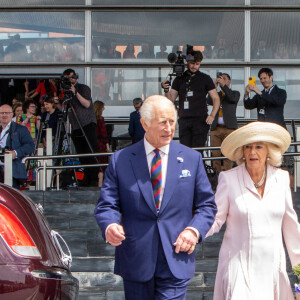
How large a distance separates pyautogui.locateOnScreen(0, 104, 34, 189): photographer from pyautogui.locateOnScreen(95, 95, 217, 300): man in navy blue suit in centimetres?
585

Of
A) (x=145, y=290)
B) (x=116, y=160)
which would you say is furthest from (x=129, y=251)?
(x=116, y=160)

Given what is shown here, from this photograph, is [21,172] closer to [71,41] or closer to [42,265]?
[71,41]

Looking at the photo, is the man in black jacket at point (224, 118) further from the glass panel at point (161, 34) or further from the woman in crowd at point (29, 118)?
the woman in crowd at point (29, 118)

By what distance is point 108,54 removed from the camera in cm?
1469

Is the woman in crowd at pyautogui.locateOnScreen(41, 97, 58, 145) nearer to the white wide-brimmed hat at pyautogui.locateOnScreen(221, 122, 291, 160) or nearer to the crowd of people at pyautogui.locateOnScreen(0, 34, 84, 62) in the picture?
the crowd of people at pyautogui.locateOnScreen(0, 34, 84, 62)

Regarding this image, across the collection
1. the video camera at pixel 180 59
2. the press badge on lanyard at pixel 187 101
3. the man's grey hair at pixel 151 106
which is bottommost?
the man's grey hair at pixel 151 106

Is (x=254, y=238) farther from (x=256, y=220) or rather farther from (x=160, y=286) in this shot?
(x=160, y=286)

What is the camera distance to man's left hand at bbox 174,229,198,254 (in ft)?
15.1

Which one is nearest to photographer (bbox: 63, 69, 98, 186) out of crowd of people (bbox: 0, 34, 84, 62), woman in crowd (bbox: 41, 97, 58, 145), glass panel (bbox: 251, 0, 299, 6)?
woman in crowd (bbox: 41, 97, 58, 145)

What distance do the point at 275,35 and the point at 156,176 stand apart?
10.4 meters

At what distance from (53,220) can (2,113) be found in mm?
2163

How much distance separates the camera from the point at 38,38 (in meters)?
14.6

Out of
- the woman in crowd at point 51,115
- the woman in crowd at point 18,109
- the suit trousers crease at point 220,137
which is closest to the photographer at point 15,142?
the woman in crowd at point 51,115

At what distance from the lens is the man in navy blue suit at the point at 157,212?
15.3 feet
